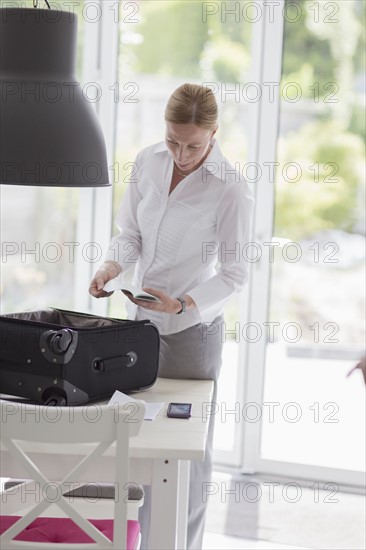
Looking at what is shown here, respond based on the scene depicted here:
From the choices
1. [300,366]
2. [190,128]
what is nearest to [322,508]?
[300,366]

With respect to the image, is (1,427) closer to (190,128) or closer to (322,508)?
(190,128)

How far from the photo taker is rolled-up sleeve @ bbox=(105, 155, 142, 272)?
2.77 m

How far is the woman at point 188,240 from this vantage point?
258 centimetres

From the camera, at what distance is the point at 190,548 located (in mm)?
2812

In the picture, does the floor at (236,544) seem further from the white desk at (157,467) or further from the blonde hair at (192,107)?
the blonde hair at (192,107)

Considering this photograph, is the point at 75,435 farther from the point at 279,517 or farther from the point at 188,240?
the point at 279,517

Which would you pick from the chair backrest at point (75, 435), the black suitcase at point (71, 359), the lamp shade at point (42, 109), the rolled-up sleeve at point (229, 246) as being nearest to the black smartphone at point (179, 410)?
the black suitcase at point (71, 359)

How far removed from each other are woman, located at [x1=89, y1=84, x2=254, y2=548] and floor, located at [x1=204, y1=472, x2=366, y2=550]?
0.37m

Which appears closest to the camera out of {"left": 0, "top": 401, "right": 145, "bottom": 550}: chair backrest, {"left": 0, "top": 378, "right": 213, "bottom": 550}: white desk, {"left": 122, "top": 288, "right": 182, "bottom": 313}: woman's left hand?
{"left": 0, "top": 401, "right": 145, "bottom": 550}: chair backrest

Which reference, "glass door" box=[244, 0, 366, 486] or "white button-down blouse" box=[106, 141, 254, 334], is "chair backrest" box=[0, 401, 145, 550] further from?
"glass door" box=[244, 0, 366, 486]

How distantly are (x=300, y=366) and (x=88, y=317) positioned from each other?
4.77 feet

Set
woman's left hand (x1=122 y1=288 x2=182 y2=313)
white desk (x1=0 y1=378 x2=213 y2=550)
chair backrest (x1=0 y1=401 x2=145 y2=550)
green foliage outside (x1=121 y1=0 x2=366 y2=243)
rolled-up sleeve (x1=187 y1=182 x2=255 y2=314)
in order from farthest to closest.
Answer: green foliage outside (x1=121 y1=0 x2=366 y2=243), rolled-up sleeve (x1=187 y1=182 x2=255 y2=314), woman's left hand (x1=122 y1=288 x2=182 y2=313), white desk (x1=0 y1=378 x2=213 y2=550), chair backrest (x1=0 y1=401 x2=145 y2=550)

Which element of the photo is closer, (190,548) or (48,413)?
(48,413)

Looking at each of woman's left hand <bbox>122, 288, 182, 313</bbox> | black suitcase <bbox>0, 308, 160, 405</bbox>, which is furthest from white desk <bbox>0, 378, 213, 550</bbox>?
woman's left hand <bbox>122, 288, 182, 313</bbox>
